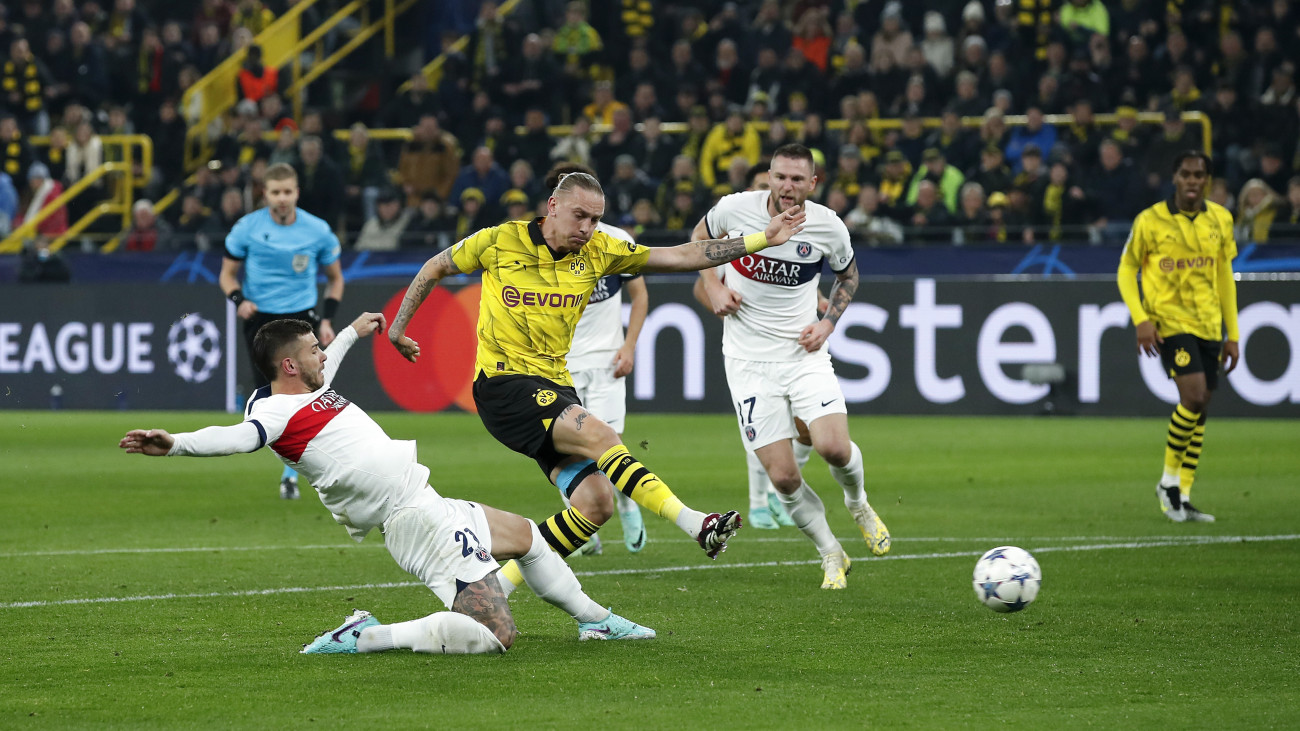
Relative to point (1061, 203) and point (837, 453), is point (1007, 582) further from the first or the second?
point (1061, 203)

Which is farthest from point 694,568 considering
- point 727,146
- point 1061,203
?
point 727,146

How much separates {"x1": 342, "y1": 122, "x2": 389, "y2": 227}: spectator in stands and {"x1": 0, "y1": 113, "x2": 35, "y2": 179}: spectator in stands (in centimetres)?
498

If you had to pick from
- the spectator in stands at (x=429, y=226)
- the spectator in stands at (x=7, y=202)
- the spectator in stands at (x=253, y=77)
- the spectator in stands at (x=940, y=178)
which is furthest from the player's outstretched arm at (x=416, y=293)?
the spectator in stands at (x=253, y=77)

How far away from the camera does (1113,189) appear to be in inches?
757

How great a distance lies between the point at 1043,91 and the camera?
2083cm

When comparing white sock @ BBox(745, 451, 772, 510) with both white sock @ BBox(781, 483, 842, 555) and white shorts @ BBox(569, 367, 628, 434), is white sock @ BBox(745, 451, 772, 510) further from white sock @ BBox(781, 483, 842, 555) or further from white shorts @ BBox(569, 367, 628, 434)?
white sock @ BBox(781, 483, 842, 555)

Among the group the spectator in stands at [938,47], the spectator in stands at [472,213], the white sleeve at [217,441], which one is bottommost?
the spectator in stands at [472,213]

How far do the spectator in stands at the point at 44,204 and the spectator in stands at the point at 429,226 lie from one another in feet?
20.0

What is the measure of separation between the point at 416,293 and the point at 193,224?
1591cm

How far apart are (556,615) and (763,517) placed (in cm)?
364

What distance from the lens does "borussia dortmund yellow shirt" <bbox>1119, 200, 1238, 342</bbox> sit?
11.2 m

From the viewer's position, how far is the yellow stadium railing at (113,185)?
2403cm

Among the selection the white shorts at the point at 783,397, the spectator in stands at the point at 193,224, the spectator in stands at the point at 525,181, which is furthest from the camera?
the spectator in stands at the point at 193,224

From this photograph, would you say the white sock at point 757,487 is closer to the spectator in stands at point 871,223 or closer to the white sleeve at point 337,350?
the white sleeve at point 337,350
